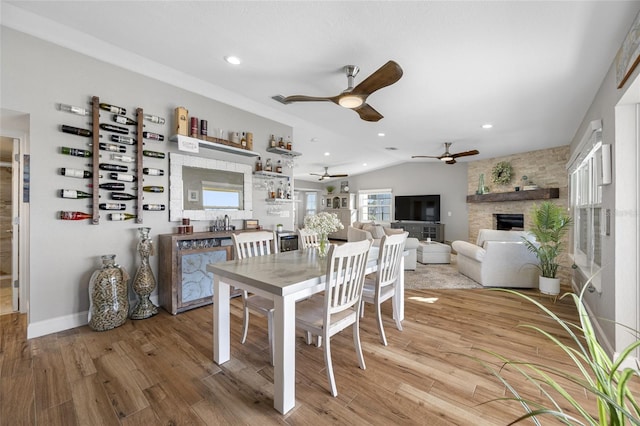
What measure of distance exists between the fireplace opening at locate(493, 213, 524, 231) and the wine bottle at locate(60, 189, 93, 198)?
7814 millimetres

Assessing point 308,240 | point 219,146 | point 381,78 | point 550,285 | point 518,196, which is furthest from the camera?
point 518,196

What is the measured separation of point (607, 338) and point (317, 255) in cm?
258

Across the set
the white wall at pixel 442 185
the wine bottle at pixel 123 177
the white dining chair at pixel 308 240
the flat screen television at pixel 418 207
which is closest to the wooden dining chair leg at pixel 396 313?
the white dining chair at pixel 308 240

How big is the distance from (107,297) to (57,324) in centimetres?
A: 50

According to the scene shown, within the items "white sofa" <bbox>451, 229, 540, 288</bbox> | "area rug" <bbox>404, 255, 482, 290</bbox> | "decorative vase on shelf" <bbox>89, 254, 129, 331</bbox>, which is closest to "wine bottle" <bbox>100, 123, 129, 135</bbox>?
"decorative vase on shelf" <bbox>89, 254, 129, 331</bbox>

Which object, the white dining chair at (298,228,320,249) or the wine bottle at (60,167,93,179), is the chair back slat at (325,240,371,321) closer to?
the white dining chair at (298,228,320,249)

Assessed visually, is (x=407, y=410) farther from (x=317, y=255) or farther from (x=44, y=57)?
(x=44, y=57)

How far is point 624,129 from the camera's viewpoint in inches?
86.4

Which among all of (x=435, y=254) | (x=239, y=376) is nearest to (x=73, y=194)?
(x=239, y=376)

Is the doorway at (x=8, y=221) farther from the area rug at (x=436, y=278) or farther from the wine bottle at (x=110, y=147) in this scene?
the area rug at (x=436, y=278)

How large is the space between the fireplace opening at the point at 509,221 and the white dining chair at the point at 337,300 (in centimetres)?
619

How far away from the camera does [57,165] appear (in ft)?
8.45

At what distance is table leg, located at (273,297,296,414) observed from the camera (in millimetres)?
1631

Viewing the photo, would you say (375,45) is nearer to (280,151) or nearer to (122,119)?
(280,151)
